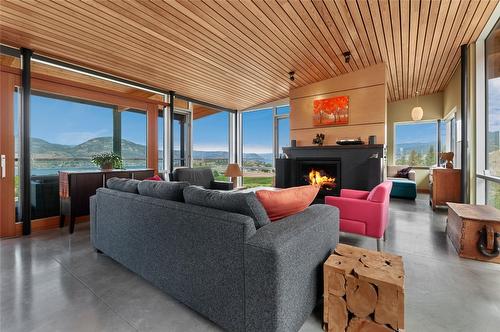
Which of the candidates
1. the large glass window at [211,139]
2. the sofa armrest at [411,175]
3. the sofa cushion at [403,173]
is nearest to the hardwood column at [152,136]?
the large glass window at [211,139]

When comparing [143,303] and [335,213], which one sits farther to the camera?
[335,213]

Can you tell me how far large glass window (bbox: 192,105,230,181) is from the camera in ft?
→ 22.2

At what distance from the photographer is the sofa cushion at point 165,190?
1.89 metres

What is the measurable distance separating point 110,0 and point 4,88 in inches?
87.1

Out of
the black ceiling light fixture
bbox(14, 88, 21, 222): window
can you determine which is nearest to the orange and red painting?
the black ceiling light fixture

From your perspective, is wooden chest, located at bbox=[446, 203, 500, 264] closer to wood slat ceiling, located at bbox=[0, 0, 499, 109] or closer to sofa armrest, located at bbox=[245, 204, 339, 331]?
sofa armrest, located at bbox=[245, 204, 339, 331]

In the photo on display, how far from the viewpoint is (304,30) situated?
3150mm

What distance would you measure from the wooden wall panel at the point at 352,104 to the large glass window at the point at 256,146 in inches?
79.2

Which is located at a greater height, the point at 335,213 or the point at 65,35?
the point at 65,35

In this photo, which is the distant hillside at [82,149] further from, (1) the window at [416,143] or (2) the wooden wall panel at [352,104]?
(1) the window at [416,143]

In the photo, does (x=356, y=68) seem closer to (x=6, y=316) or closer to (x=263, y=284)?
(x=263, y=284)

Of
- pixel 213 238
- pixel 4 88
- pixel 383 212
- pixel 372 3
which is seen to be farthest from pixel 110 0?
pixel 383 212

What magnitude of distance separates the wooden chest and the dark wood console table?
16.4 ft

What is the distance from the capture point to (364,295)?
1350 mm
